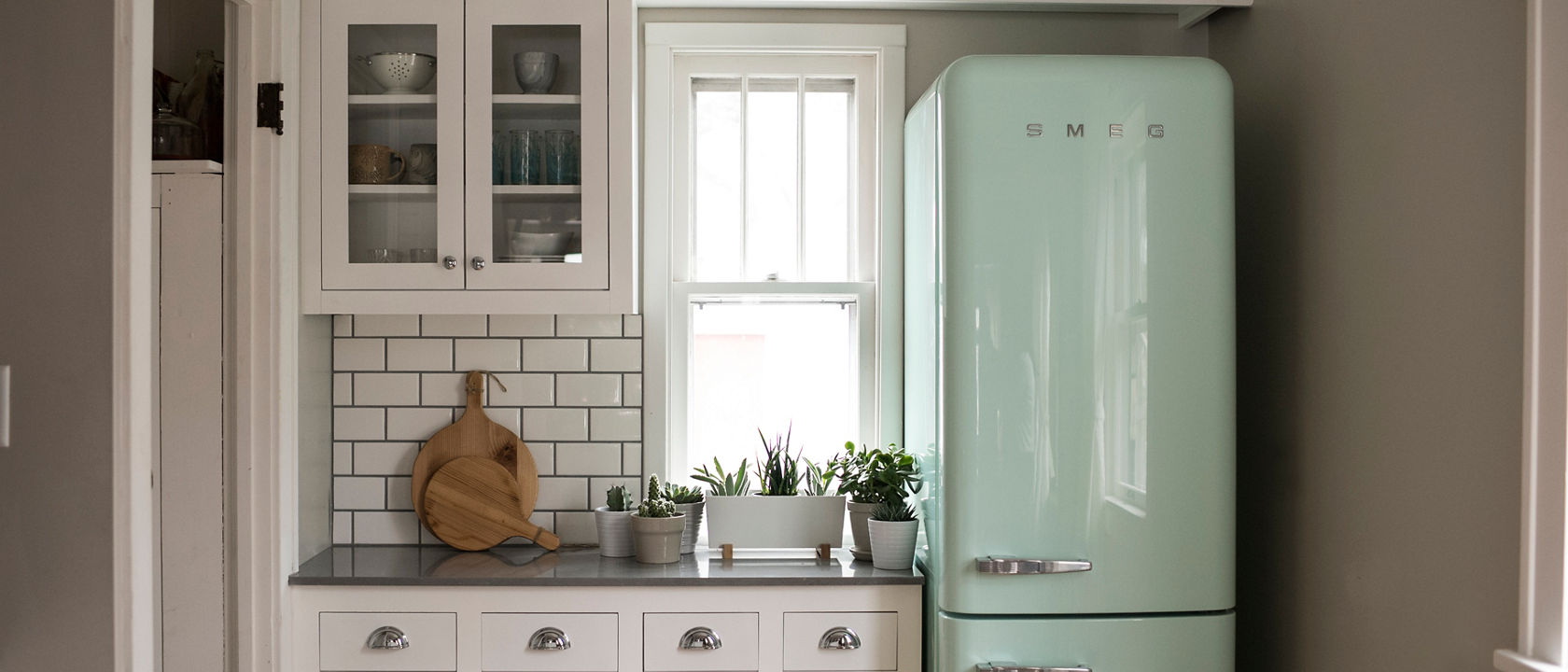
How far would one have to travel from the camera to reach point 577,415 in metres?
2.54

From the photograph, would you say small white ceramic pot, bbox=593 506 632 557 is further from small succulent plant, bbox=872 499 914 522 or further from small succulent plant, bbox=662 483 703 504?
small succulent plant, bbox=872 499 914 522

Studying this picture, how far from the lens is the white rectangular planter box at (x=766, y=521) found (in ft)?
7.69

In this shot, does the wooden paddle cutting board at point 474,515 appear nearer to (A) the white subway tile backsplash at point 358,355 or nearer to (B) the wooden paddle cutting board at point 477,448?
(B) the wooden paddle cutting board at point 477,448

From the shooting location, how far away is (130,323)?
4.93 ft

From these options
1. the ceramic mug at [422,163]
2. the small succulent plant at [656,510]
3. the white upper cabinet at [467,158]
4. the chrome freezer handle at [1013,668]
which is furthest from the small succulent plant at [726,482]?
the ceramic mug at [422,163]

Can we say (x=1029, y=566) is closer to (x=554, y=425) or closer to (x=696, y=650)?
(x=696, y=650)

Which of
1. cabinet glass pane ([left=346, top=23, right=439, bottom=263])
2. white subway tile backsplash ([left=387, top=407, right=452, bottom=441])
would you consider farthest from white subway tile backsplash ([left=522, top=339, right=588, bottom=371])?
cabinet glass pane ([left=346, top=23, right=439, bottom=263])

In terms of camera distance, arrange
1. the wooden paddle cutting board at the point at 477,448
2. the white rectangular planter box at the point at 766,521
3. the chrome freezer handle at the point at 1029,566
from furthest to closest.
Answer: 1. the wooden paddle cutting board at the point at 477,448
2. the white rectangular planter box at the point at 766,521
3. the chrome freezer handle at the point at 1029,566

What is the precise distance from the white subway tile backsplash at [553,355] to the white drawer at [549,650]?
2.10 ft

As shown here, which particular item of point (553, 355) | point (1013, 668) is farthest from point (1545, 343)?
point (553, 355)

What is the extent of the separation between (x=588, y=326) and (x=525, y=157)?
1.53ft

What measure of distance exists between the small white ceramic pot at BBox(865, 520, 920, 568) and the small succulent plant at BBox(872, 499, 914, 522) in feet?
0.05

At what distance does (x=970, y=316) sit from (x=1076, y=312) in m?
0.20

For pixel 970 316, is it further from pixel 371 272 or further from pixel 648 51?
pixel 371 272
